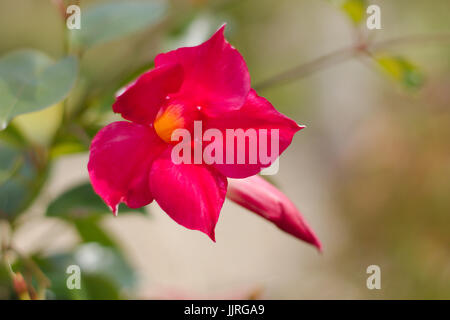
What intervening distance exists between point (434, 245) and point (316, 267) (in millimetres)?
421

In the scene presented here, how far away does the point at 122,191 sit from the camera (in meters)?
0.32

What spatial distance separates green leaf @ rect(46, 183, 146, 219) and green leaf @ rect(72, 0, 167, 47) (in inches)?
6.2

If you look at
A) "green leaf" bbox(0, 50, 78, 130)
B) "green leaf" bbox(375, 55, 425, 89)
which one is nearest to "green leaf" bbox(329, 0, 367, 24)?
"green leaf" bbox(375, 55, 425, 89)

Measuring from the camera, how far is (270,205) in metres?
0.36

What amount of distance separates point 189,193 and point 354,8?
35 cm

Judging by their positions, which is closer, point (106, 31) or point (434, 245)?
point (106, 31)

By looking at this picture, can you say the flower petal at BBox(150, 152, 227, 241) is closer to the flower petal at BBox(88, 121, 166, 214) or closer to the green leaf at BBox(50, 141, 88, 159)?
the flower petal at BBox(88, 121, 166, 214)

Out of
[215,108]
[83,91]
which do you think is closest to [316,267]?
[83,91]

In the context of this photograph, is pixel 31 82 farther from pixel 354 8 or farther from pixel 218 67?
pixel 354 8

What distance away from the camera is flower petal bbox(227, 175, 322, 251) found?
0.36 meters

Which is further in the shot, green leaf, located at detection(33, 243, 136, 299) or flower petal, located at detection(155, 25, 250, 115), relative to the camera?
green leaf, located at detection(33, 243, 136, 299)

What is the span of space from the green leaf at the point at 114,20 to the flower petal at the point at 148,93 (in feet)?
0.72

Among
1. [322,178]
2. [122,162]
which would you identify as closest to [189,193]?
[122,162]

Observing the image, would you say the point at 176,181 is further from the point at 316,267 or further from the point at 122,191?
the point at 316,267
